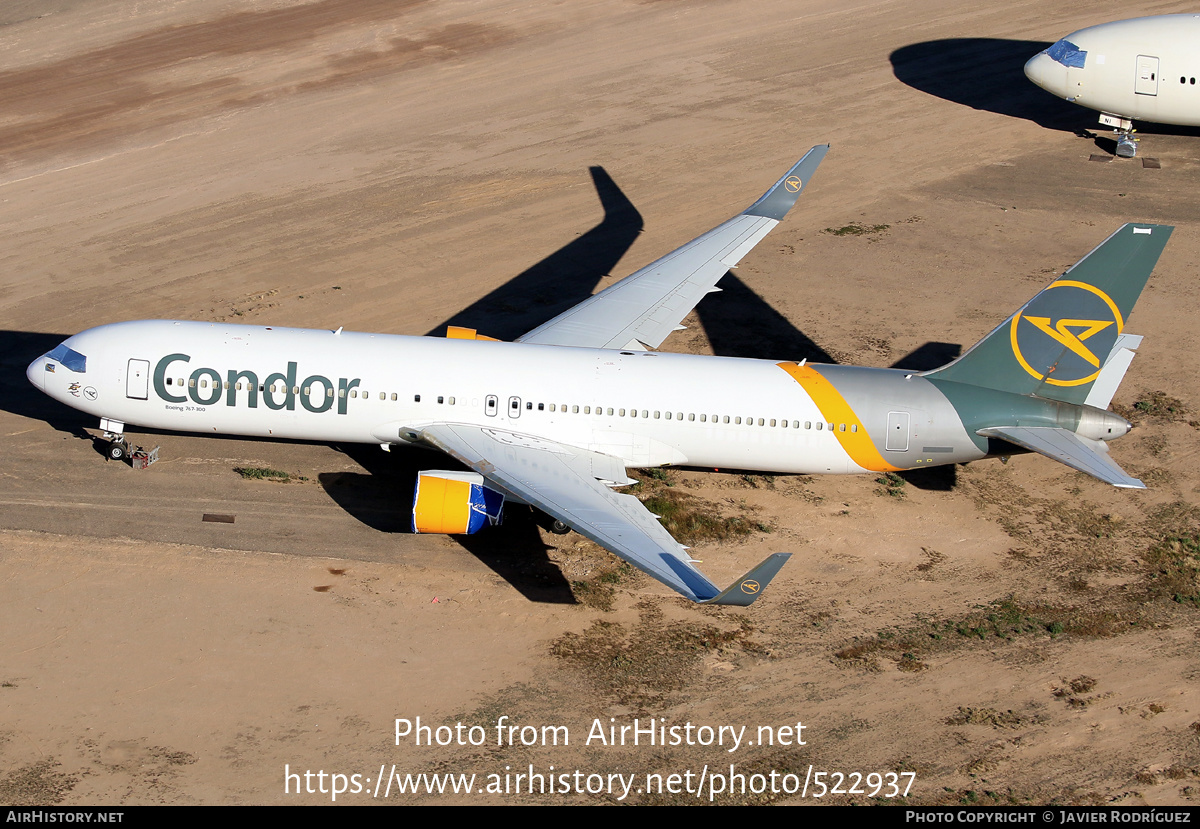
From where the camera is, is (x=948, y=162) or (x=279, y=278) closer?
(x=279, y=278)

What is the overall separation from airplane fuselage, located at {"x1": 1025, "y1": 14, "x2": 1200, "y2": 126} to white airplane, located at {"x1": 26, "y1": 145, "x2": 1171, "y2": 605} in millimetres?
28760

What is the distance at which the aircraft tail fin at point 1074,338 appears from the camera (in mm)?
29516

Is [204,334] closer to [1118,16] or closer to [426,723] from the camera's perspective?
[426,723]

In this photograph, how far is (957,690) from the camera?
25.9m

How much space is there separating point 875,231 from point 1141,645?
2523 centimetres

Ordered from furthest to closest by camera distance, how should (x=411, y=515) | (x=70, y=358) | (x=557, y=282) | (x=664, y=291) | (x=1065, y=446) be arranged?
(x=557, y=282) < (x=664, y=291) < (x=70, y=358) < (x=411, y=515) < (x=1065, y=446)

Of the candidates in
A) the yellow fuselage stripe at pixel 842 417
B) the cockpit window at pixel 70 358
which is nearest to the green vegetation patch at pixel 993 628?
the yellow fuselage stripe at pixel 842 417

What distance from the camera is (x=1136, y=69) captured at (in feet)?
176

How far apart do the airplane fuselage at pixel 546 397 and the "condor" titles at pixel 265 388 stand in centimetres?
4

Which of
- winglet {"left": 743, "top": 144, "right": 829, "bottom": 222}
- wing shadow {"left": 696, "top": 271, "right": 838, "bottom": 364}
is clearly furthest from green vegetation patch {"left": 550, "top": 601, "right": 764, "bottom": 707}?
winglet {"left": 743, "top": 144, "right": 829, "bottom": 222}

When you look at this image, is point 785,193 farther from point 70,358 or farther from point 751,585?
point 70,358

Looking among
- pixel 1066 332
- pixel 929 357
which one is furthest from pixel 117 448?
pixel 1066 332

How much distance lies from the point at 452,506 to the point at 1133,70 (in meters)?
44.5

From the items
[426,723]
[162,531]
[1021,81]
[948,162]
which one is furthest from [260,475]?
[1021,81]
